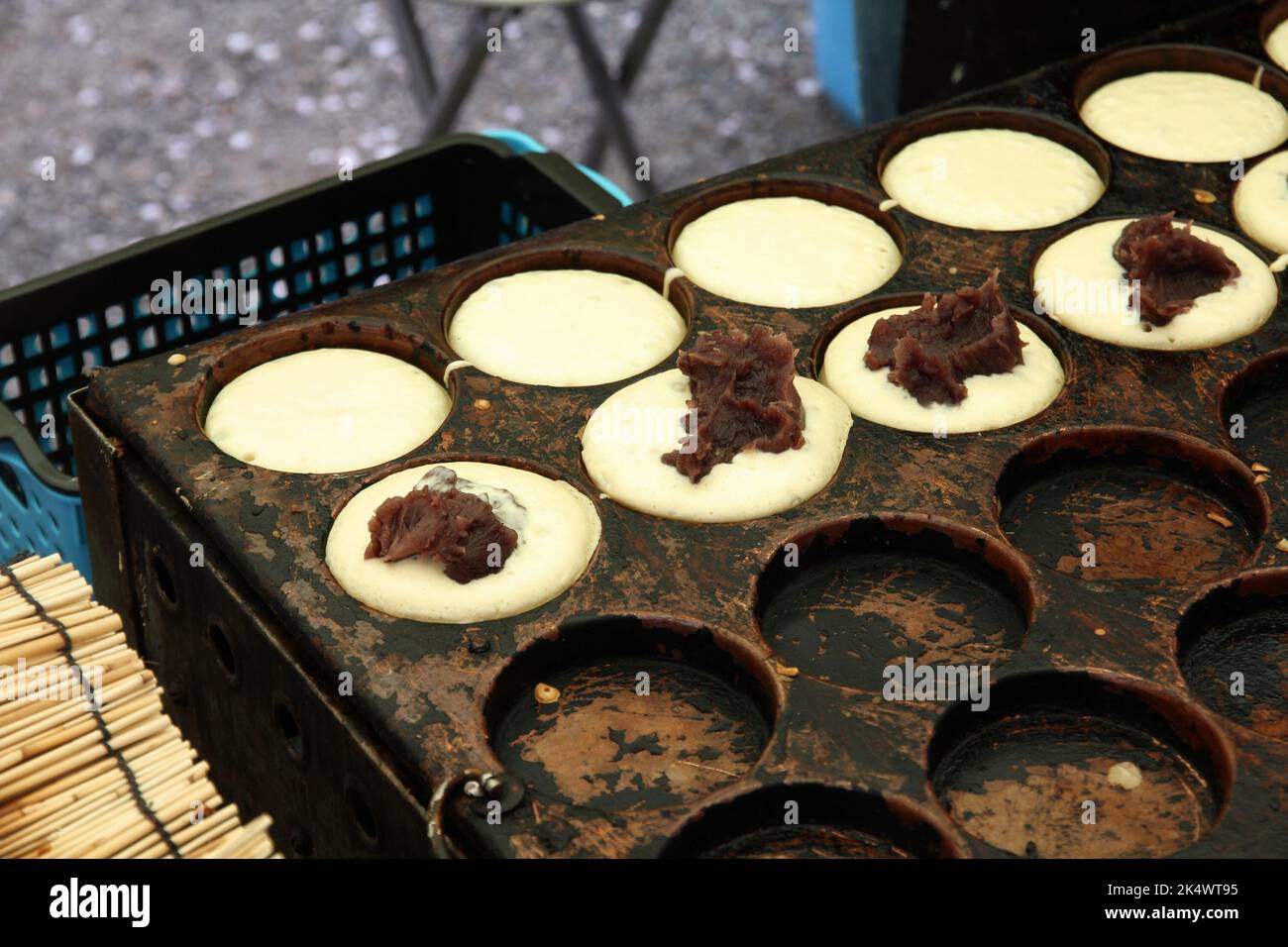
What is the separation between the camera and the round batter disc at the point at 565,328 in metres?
3.44

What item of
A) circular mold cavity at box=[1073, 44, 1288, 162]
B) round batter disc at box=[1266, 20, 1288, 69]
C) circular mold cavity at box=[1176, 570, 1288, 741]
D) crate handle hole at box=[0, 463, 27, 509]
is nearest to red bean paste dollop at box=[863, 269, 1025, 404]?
circular mold cavity at box=[1176, 570, 1288, 741]

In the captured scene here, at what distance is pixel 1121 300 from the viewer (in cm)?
356

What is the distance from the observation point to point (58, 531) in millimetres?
3578

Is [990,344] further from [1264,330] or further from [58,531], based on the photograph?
[58,531]

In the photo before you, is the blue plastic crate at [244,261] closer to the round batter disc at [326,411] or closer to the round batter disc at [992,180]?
the round batter disc at [326,411]

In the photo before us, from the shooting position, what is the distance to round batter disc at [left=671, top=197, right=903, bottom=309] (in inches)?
144

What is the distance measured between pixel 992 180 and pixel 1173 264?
2.08 feet

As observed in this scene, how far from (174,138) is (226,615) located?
5933 mm

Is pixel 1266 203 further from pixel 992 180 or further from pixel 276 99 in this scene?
pixel 276 99

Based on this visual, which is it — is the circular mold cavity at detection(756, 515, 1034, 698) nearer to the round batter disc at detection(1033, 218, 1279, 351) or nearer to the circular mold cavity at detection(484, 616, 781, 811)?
the circular mold cavity at detection(484, 616, 781, 811)

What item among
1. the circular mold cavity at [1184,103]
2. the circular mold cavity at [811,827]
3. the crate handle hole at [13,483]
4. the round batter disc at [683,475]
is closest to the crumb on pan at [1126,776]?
the circular mold cavity at [811,827]

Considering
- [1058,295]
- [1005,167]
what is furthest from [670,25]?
[1058,295]

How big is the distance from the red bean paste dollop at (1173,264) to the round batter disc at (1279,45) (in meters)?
1.25

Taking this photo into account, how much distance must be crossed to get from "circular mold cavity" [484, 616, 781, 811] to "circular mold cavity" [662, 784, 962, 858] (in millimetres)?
102
